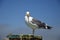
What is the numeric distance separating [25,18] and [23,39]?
18.8 inches

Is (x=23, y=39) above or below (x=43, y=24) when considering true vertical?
below

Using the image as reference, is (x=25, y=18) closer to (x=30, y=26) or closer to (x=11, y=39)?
(x=30, y=26)

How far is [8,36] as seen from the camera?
12.3ft

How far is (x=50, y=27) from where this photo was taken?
4.02m

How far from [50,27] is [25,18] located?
0.52m

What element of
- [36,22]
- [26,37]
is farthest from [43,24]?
[26,37]

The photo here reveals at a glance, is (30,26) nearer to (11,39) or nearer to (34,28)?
(34,28)

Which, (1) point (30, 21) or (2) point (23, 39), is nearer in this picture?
(2) point (23, 39)

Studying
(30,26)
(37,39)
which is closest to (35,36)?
(37,39)

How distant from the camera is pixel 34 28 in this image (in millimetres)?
3986

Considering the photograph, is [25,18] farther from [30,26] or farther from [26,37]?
[26,37]

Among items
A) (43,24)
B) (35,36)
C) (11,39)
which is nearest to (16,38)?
(11,39)

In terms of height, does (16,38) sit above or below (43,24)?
below

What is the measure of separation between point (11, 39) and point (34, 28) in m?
0.53
